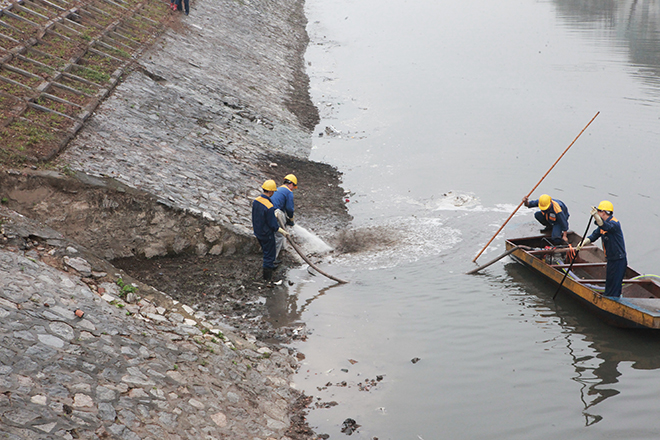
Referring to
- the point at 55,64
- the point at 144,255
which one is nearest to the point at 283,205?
the point at 144,255

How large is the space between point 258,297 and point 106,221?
11.7 ft

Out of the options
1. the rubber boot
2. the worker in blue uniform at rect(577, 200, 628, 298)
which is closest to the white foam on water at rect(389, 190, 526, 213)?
the worker in blue uniform at rect(577, 200, 628, 298)

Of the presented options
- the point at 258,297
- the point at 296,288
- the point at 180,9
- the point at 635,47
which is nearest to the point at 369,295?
the point at 296,288

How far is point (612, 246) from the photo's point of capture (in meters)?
9.95

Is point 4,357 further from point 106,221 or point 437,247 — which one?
point 437,247

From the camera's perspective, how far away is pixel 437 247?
1367cm

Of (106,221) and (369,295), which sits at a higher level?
A: (106,221)

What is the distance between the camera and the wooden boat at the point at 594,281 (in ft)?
31.3

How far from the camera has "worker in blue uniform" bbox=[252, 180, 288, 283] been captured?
11.3 metres

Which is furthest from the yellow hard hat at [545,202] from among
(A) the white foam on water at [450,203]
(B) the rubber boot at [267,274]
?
(B) the rubber boot at [267,274]

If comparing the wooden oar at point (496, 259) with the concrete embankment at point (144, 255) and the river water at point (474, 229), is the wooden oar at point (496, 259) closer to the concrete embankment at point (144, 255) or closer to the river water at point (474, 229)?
the river water at point (474, 229)

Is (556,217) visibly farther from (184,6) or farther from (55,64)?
(184,6)

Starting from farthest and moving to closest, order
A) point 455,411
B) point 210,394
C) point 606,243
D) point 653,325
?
point 606,243 → point 653,325 → point 455,411 → point 210,394

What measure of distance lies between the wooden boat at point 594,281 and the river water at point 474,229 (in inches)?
17.0
